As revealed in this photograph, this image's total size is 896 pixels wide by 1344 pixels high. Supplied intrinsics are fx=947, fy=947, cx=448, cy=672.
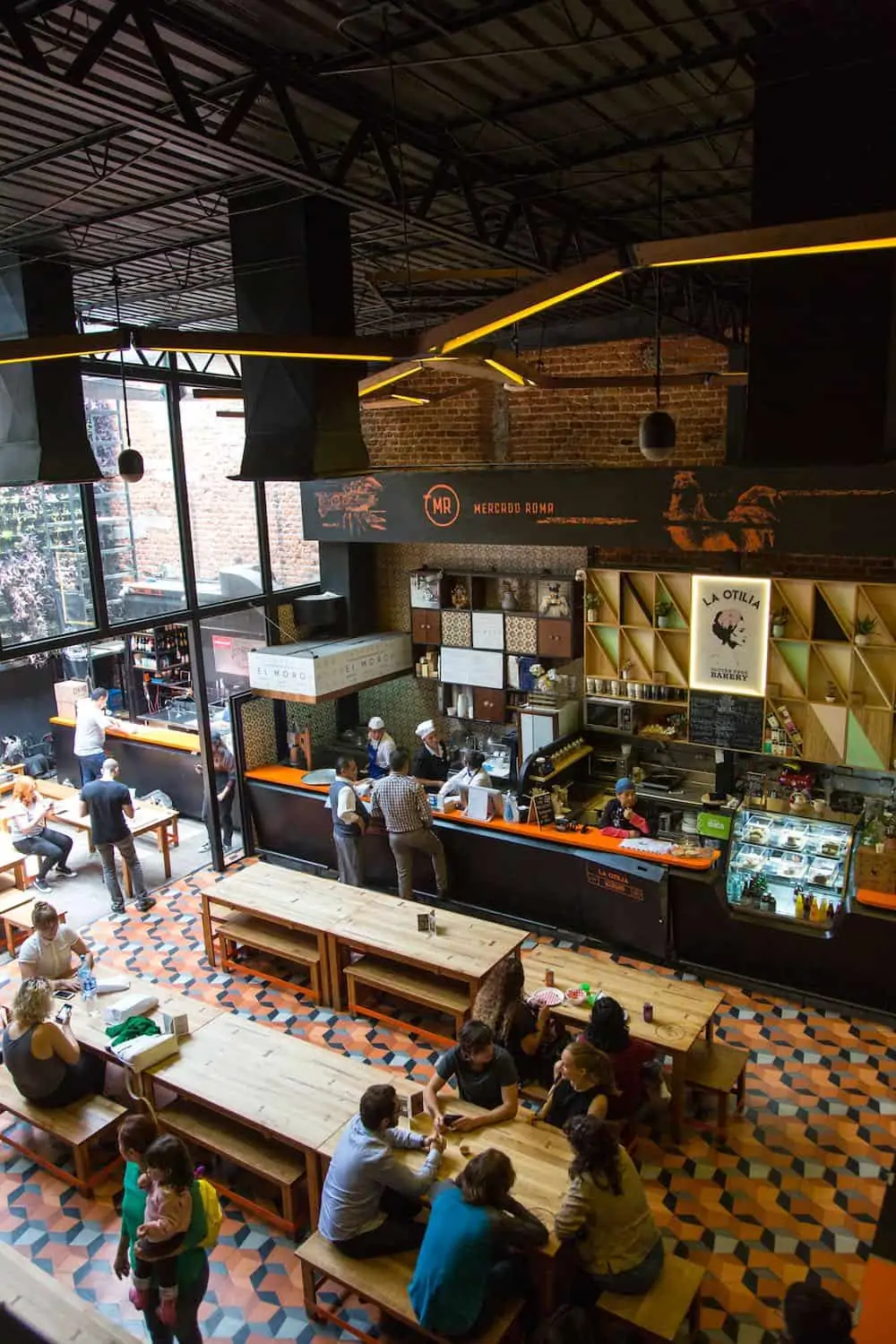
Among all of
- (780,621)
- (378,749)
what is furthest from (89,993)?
(780,621)

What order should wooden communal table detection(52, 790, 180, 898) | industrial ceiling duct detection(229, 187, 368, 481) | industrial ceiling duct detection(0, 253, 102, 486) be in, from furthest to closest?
wooden communal table detection(52, 790, 180, 898)
industrial ceiling duct detection(0, 253, 102, 486)
industrial ceiling duct detection(229, 187, 368, 481)

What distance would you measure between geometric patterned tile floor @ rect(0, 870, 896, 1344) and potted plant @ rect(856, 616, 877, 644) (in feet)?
10.1

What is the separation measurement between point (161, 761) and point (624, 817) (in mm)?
5725

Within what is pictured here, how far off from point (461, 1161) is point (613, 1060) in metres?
1.04

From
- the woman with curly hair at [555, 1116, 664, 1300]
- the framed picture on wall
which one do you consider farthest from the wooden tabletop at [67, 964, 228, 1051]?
the framed picture on wall

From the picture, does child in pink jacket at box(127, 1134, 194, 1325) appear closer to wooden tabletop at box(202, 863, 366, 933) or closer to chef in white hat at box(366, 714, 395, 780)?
wooden tabletop at box(202, 863, 366, 933)

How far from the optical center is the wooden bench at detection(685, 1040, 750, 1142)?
5.49m

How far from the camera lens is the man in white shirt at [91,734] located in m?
10.8

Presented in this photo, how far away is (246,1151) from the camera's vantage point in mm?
5090

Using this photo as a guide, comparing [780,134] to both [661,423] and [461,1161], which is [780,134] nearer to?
[661,423]

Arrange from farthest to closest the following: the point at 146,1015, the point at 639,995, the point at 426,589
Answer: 1. the point at 426,589
2. the point at 639,995
3. the point at 146,1015

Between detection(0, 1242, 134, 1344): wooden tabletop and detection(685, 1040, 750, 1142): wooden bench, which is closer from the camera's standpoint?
detection(0, 1242, 134, 1344): wooden tabletop

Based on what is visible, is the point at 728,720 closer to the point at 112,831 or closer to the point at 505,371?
the point at 505,371

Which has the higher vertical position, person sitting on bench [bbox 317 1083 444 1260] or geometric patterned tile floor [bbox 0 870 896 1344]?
person sitting on bench [bbox 317 1083 444 1260]
